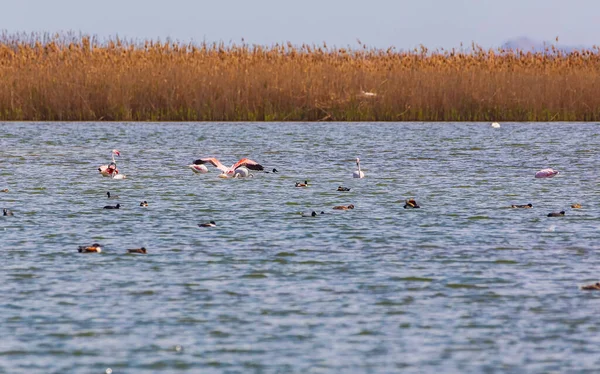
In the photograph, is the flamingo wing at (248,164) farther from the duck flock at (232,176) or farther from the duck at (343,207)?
the duck at (343,207)

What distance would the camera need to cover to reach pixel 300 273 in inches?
396

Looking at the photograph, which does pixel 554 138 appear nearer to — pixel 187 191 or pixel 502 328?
pixel 187 191

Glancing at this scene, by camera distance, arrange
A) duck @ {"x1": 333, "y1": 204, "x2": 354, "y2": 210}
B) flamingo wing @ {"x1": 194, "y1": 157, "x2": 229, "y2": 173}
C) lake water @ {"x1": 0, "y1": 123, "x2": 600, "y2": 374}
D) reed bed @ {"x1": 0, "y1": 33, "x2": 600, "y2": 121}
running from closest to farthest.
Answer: lake water @ {"x1": 0, "y1": 123, "x2": 600, "y2": 374} < duck @ {"x1": 333, "y1": 204, "x2": 354, "y2": 210} < flamingo wing @ {"x1": 194, "y1": 157, "x2": 229, "y2": 173} < reed bed @ {"x1": 0, "y1": 33, "x2": 600, "y2": 121}

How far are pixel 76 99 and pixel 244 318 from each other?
973 inches

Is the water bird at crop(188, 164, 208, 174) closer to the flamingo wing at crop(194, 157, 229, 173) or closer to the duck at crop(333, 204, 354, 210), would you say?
the flamingo wing at crop(194, 157, 229, 173)

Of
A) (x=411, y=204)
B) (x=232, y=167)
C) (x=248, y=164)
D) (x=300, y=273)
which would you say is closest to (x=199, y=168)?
(x=232, y=167)

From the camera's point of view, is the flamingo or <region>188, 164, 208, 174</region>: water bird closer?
the flamingo

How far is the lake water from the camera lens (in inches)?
291

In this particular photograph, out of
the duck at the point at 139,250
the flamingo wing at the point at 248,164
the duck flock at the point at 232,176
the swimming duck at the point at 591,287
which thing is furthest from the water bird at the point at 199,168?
the swimming duck at the point at 591,287

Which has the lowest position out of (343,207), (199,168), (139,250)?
(139,250)

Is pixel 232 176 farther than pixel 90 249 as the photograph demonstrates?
Yes

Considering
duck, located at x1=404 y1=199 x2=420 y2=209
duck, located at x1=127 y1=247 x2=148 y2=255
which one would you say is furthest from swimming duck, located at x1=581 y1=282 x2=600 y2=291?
duck, located at x1=404 y1=199 x2=420 y2=209

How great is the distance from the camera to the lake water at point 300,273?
738 cm

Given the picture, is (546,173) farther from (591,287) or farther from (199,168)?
(591,287)
